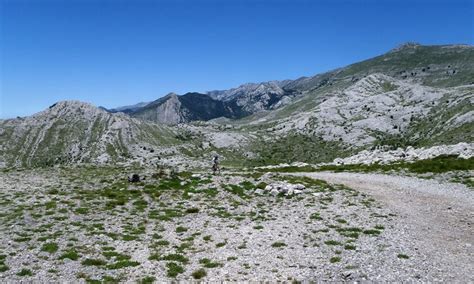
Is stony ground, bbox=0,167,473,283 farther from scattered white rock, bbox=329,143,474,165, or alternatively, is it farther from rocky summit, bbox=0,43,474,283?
scattered white rock, bbox=329,143,474,165

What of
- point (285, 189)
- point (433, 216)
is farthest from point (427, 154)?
point (433, 216)

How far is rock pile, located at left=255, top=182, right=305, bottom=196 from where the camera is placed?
43.4 meters

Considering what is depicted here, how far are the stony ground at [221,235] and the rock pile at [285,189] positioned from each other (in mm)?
1477

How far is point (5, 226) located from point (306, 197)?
30.7m

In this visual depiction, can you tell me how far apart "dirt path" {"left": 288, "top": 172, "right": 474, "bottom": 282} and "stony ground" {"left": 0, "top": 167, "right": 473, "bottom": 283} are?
0.14 metres

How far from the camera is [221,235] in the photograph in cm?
2892

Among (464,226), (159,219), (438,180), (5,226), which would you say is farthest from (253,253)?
(438,180)

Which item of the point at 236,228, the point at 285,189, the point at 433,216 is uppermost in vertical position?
the point at 285,189

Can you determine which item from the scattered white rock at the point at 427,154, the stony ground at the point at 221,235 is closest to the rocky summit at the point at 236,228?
the stony ground at the point at 221,235

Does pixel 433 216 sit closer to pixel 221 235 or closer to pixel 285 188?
pixel 285 188

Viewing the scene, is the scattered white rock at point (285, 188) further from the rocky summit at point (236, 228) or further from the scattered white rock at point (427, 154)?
the scattered white rock at point (427, 154)

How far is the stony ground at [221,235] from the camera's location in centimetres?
2125

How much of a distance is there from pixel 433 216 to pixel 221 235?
1995 centimetres

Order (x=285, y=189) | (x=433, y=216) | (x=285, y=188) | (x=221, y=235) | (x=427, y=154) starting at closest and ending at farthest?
(x=221, y=235), (x=433, y=216), (x=285, y=189), (x=285, y=188), (x=427, y=154)
